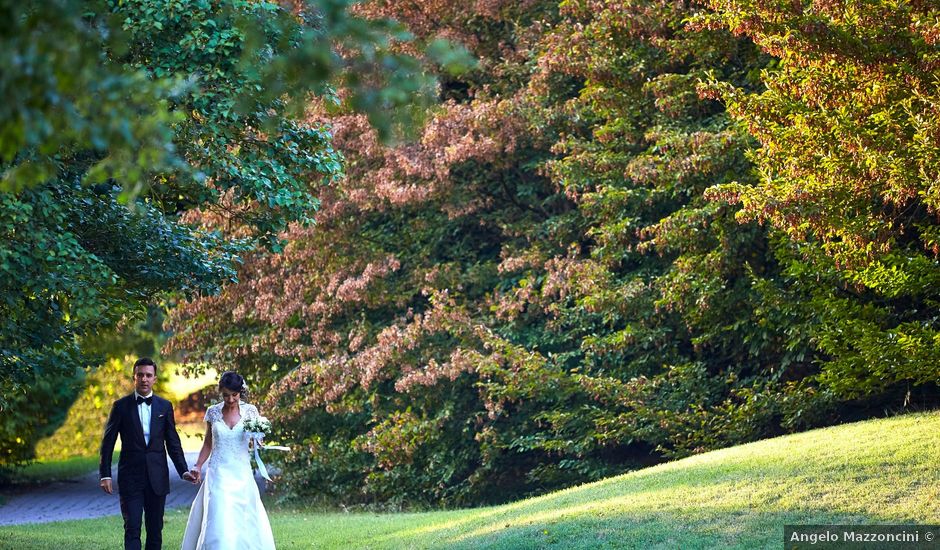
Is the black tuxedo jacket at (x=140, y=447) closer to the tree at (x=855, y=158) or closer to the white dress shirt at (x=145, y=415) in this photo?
the white dress shirt at (x=145, y=415)

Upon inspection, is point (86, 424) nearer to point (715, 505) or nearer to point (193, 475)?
point (193, 475)

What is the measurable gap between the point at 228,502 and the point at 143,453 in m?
0.90

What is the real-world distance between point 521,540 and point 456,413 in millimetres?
7309

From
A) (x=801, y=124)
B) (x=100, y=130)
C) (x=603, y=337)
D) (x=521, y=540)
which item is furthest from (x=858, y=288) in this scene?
(x=100, y=130)

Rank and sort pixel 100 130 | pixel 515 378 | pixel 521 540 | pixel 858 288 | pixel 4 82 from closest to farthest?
1. pixel 4 82
2. pixel 100 130
3. pixel 521 540
4. pixel 858 288
5. pixel 515 378

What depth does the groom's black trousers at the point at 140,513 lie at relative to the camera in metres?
9.45

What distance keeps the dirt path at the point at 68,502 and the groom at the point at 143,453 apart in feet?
33.1

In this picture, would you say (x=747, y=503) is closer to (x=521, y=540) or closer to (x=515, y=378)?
(x=521, y=540)

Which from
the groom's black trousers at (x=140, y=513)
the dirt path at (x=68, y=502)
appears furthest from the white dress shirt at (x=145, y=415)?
the dirt path at (x=68, y=502)

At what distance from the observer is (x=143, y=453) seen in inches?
379

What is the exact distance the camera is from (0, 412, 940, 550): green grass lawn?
32.6 feet

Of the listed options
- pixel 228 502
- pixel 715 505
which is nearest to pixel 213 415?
pixel 228 502

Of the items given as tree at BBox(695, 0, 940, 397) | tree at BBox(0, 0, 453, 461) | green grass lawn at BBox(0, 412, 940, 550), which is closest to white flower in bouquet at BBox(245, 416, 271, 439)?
tree at BBox(0, 0, 453, 461)

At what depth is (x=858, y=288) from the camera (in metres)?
14.2
